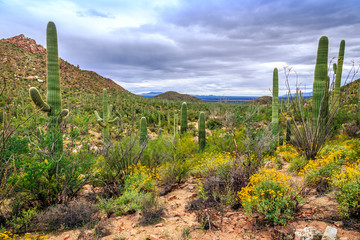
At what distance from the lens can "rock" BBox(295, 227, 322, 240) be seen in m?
3.65

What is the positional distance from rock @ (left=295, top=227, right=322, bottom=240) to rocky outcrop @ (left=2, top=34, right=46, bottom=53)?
7508cm

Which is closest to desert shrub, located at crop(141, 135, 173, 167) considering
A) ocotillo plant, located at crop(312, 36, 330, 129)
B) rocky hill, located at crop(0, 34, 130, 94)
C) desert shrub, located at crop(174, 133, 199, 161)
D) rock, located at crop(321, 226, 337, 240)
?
desert shrub, located at crop(174, 133, 199, 161)

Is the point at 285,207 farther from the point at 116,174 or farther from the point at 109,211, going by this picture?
the point at 116,174

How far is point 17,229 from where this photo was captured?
187 inches

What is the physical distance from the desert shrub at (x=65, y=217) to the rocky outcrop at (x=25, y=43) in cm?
7109

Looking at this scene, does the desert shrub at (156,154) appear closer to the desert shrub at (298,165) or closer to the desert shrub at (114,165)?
the desert shrub at (114,165)

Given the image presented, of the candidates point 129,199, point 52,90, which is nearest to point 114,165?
point 129,199

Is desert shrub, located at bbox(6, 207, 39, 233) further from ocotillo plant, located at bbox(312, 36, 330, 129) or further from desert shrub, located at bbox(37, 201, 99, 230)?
ocotillo plant, located at bbox(312, 36, 330, 129)

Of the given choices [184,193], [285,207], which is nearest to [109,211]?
[184,193]

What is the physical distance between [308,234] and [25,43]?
8016cm

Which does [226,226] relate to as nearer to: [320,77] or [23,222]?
[23,222]

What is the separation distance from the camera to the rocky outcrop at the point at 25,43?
6044 cm

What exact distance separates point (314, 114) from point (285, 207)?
606 centimetres

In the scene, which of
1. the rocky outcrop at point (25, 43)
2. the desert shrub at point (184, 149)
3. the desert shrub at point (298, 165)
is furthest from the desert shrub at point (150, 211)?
the rocky outcrop at point (25, 43)
